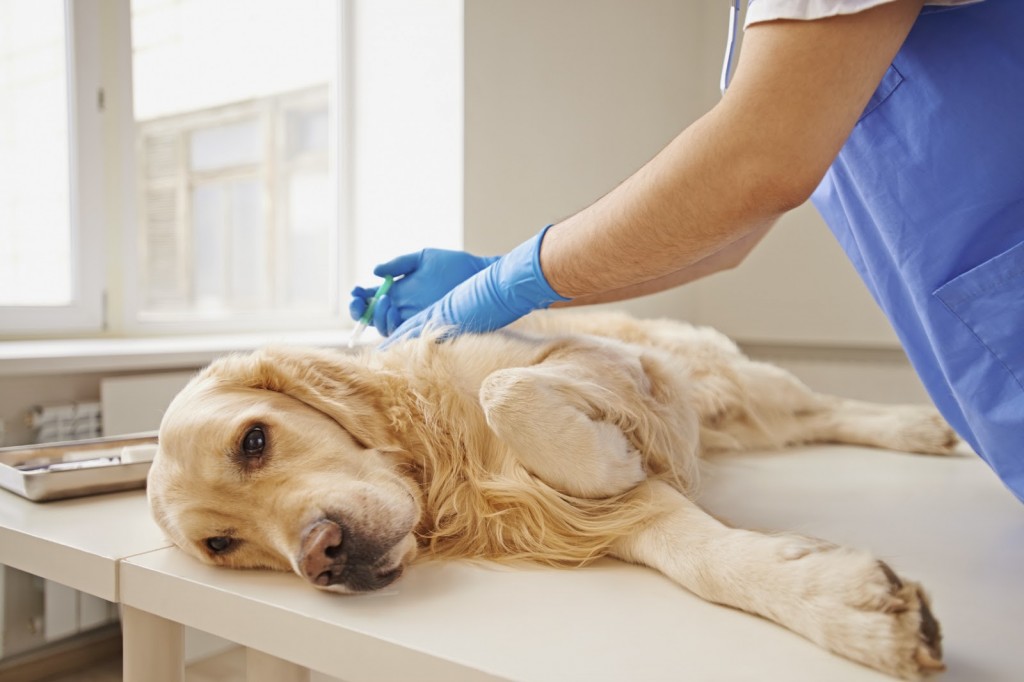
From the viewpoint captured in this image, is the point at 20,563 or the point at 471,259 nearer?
the point at 20,563

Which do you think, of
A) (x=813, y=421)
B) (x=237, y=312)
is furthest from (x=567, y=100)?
(x=813, y=421)

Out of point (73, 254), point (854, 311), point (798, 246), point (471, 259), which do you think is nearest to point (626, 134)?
point (798, 246)

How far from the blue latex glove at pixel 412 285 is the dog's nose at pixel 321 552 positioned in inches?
30.2

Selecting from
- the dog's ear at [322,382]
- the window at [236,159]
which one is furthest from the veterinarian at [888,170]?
the window at [236,159]

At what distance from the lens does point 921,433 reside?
6.21ft

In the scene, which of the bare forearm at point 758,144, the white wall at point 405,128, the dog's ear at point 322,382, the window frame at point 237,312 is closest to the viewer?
the bare forearm at point 758,144

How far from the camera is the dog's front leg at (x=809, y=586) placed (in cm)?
74

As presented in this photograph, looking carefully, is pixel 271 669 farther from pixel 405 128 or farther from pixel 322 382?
pixel 405 128

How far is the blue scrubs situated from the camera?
977mm

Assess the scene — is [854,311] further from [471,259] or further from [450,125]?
[471,259]

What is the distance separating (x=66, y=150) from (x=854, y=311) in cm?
331

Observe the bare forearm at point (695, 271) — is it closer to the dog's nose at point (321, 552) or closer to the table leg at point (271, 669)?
the dog's nose at point (321, 552)

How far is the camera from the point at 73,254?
2.46 meters

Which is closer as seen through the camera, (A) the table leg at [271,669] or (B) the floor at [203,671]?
(A) the table leg at [271,669]
